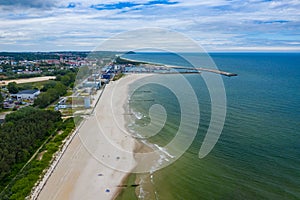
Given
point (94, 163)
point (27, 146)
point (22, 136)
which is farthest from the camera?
point (22, 136)

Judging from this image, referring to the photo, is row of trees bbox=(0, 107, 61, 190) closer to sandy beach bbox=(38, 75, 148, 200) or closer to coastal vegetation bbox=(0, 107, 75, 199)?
coastal vegetation bbox=(0, 107, 75, 199)

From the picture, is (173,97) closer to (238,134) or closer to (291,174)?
(238,134)

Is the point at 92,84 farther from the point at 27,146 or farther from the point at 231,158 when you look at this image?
the point at 231,158

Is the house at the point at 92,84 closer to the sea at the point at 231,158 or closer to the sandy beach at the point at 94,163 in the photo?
the sea at the point at 231,158

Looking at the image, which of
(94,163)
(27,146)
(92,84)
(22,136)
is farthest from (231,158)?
(92,84)

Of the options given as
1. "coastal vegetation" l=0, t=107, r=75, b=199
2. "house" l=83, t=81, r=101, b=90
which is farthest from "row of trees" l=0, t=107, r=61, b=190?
"house" l=83, t=81, r=101, b=90

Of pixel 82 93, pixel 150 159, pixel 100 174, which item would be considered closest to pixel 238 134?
pixel 150 159
